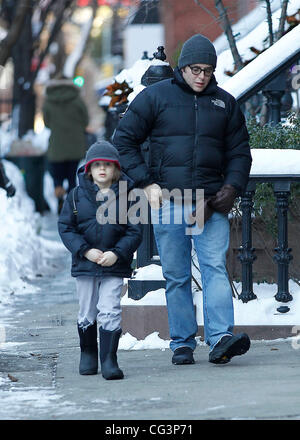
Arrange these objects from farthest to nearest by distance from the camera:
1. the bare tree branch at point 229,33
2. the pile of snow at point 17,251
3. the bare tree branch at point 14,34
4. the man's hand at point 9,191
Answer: the bare tree branch at point 14,34, the man's hand at point 9,191, the pile of snow at point 17,251, the bare tree branch at point 229,33

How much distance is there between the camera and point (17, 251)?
1161 cm

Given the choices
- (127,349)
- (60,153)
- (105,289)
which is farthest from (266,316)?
(60,153)

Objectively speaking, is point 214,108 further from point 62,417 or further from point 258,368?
point 62,417

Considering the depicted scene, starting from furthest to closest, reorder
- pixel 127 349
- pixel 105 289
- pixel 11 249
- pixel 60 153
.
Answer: pixel 60 153 → pixel 11 249 → pixel 127 349 → pixel 105 289

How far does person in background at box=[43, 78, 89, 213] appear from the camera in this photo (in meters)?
16.3

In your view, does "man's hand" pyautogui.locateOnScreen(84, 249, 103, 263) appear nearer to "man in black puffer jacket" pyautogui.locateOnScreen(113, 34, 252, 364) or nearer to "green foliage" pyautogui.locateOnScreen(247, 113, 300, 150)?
"man in black puffer jacket" pyautogui.locateOnScreen(113, 34, 252, 364)

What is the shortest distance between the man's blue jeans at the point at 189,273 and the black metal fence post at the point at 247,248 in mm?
726

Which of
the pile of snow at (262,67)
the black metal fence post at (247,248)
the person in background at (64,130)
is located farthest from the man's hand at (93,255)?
the person in background at (64,130)

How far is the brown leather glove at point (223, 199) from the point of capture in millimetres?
6344

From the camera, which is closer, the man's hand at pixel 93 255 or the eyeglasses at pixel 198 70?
the man's hand at pixel 93 255

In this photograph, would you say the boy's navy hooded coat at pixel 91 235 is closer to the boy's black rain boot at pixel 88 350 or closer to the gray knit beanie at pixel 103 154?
the gray knit beanie at pixel 103 154
